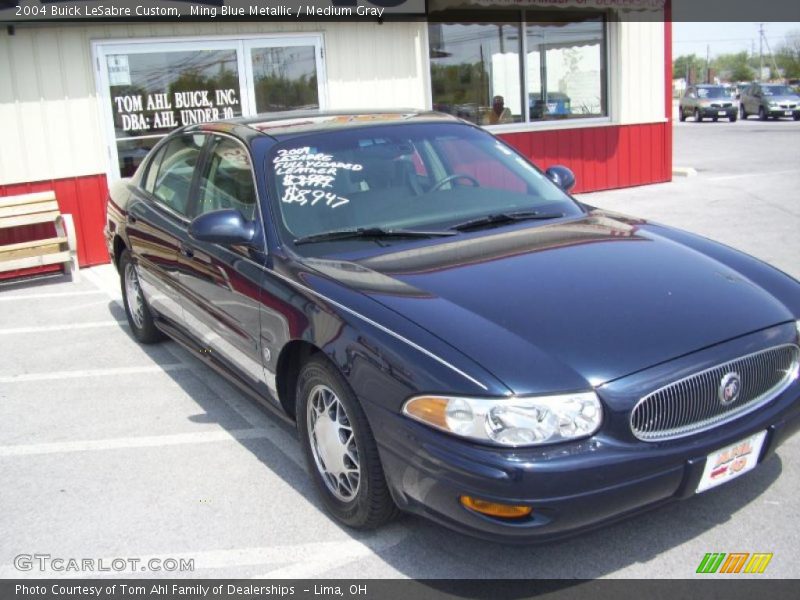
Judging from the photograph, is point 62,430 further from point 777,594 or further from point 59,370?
point 777,594

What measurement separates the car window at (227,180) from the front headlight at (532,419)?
1.87m

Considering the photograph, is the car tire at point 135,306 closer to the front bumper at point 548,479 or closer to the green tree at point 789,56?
the front bumper at point 548,479

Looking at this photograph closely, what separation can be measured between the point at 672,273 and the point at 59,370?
14.4 ft

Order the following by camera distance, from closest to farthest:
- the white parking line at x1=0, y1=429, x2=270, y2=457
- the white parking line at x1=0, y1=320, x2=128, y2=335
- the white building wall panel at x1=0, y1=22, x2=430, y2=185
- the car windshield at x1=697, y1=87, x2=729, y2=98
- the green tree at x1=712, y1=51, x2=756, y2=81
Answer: the white parking line at x1=0, y1=429, x2=270, y2=457, the white parking line at x1=0, y1=320, x2=128, y2=335, the white building wall panel at x1=0, y1=22, x2=430, y2=185, the car windshield at x1=697, y1=87, x2=729, y2=98, the green tree at x1=712, y1=51, x2=756, y2=81

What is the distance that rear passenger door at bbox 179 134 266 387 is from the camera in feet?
13.2

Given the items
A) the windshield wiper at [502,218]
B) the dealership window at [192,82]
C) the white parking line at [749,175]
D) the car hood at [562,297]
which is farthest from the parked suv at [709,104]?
the car hood at [562,297]

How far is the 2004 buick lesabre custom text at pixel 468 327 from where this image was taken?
273cm

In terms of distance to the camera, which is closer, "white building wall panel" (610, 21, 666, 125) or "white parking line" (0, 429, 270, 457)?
"white parking line" (0, 429, 270, 457)

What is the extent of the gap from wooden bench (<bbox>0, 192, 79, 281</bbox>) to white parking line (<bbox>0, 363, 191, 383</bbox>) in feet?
9.97

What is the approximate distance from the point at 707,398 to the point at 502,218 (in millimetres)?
1480

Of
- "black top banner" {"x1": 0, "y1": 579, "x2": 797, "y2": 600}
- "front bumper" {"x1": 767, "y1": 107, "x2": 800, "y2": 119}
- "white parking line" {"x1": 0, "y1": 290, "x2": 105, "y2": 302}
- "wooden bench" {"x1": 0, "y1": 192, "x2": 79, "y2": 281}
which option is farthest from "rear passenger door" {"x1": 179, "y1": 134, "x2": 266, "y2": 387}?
"front bumper" {"x1": 767, "y1": 107, "x2": 800, "y2": 119}

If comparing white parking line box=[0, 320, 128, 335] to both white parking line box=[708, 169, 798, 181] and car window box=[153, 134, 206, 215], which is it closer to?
car window box=[153, 134, 206, 215]

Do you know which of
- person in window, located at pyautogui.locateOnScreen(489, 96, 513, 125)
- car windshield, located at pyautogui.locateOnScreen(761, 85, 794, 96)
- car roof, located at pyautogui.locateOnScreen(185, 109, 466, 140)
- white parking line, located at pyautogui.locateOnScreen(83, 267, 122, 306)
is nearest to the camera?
car roof, located at pyautogui.locateOnScreen(185, 109, 466, 140)

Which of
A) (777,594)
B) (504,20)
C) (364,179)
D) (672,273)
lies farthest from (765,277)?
(504,20)
